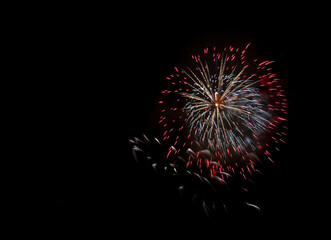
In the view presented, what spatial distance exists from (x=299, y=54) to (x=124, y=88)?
394 cm

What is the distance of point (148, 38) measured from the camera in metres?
4.54

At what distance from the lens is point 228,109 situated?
4258 millimetres

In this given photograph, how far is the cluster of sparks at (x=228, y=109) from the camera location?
4078mm

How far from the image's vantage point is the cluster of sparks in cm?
408

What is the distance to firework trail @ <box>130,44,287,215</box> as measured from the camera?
4.10 m

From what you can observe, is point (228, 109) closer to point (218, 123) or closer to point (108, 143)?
point (218, 123)

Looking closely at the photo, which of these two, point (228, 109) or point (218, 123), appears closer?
point (218, 123)

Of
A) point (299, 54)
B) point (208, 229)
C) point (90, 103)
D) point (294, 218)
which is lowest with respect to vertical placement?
point (294, 218)

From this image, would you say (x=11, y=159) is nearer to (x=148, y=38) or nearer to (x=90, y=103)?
(x=90, y=103)

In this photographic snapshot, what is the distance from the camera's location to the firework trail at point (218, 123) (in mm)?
4098

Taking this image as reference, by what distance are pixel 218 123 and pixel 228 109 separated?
1.37 feet

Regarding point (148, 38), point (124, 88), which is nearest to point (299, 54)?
point (148, 38)

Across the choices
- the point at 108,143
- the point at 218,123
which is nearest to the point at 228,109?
the point at 218,123

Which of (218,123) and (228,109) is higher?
(228,109)
